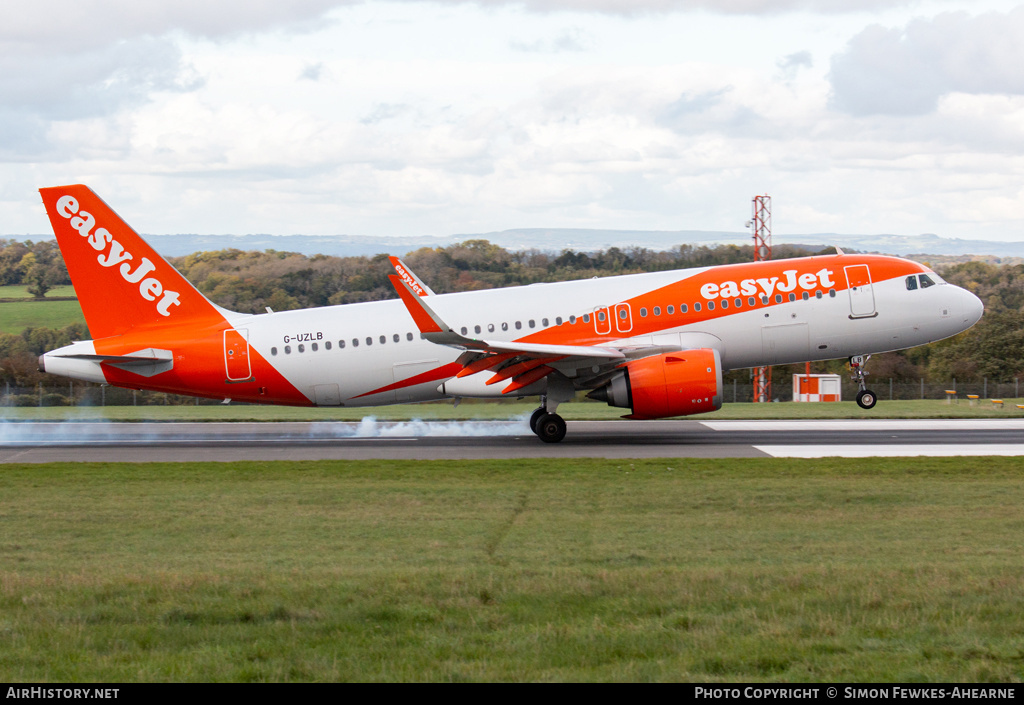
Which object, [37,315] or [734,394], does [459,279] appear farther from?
[734,394]

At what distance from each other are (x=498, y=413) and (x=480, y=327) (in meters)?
12.4

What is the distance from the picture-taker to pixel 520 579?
10234 millimetres

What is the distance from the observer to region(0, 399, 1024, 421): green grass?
38.0 metres

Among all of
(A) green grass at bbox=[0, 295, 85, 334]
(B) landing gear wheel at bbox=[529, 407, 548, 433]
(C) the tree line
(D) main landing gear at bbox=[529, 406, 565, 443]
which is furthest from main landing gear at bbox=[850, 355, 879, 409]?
(A) green grass at bbox=[0, 295, 85, 334]

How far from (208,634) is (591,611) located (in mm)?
3291

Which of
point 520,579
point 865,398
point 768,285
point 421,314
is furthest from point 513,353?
point 520,579

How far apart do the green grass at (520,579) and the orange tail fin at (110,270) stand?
925 centimetres

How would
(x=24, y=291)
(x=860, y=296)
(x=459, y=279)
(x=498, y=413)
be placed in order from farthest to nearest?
(x=24, y=291), (x=459, y=279), (x=498, y=413), (x=860, y=296)

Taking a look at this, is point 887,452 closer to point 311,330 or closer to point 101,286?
point 311,330

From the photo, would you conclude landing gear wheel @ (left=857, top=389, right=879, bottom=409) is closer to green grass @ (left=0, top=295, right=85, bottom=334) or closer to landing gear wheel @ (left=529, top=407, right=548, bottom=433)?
landing gear wheel @ (left=529, top=407, right=548, bottom=433)

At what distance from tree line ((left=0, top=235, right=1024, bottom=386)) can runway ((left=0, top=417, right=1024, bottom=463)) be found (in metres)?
34.4

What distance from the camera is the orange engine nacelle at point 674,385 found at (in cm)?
2592

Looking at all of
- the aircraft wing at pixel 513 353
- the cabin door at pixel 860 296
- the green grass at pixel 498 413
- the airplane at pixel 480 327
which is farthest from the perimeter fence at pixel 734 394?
the aircraft wing at pixel 513 353

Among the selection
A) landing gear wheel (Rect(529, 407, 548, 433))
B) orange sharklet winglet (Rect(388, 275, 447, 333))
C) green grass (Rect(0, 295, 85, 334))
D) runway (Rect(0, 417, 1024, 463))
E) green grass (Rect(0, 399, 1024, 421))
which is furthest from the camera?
green grass (Rect(0, 295, 85, 334))
